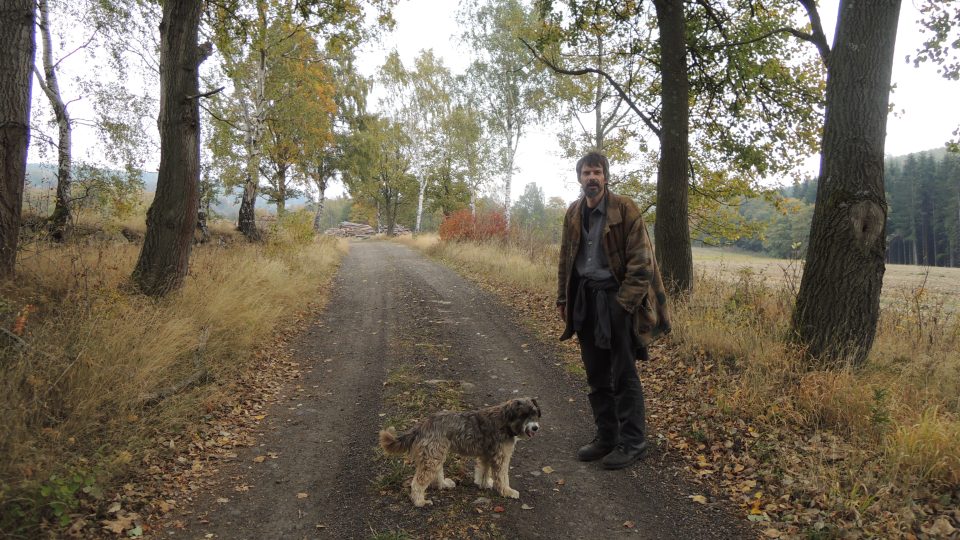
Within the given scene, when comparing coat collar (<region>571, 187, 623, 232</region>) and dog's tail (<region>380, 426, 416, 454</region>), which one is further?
coat collar (<region>571, 187, 623, 232</region>)

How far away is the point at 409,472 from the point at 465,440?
71cm

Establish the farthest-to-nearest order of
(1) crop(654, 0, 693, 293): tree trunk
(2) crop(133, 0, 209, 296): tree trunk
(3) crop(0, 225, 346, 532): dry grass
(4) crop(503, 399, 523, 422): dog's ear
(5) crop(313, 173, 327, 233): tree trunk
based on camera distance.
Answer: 1. (5) crop(313, 173, 327, 233): tree trunk
2. (1) crop(654, 0, 693, 293): tree trunk
3. (2) crop(133, 0, 209, 296): tree trunk
4. (4) crop(503, 399, 523, 422): dog's ear
5. (3) crop(0, 225, 346, 532): dry grass

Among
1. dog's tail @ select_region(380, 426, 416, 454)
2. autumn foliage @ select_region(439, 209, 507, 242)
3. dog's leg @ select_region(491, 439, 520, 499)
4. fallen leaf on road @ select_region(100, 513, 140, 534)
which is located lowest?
fallen leaf on road @ select_region(100, 513, 140, 534)

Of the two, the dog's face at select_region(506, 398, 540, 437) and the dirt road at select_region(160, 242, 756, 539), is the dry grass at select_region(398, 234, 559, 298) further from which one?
the dog's face at select_region(506, 398, 540, 437)

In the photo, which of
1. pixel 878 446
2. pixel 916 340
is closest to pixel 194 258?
pixel 878 446

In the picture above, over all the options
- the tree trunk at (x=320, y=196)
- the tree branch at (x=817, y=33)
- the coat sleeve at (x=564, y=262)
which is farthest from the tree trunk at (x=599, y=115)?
the tree trunk at (x=320, y=196)

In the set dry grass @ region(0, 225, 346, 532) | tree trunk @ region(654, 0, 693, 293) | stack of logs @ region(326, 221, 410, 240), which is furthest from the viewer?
stack of logs @ region(326, 221, 410, 240)

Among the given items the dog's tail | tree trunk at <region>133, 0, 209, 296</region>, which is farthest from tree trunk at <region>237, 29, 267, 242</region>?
the dog's tail

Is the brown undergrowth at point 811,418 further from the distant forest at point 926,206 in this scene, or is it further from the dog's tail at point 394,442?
the distant forest at point 926,206

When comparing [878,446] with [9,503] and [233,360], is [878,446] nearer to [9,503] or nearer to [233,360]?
[9,503]

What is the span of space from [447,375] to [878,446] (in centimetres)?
430

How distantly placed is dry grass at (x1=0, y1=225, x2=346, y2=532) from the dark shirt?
12.4 ft

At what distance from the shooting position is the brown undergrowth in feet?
10.3

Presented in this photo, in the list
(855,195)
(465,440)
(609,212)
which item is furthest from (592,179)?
(855,195)
